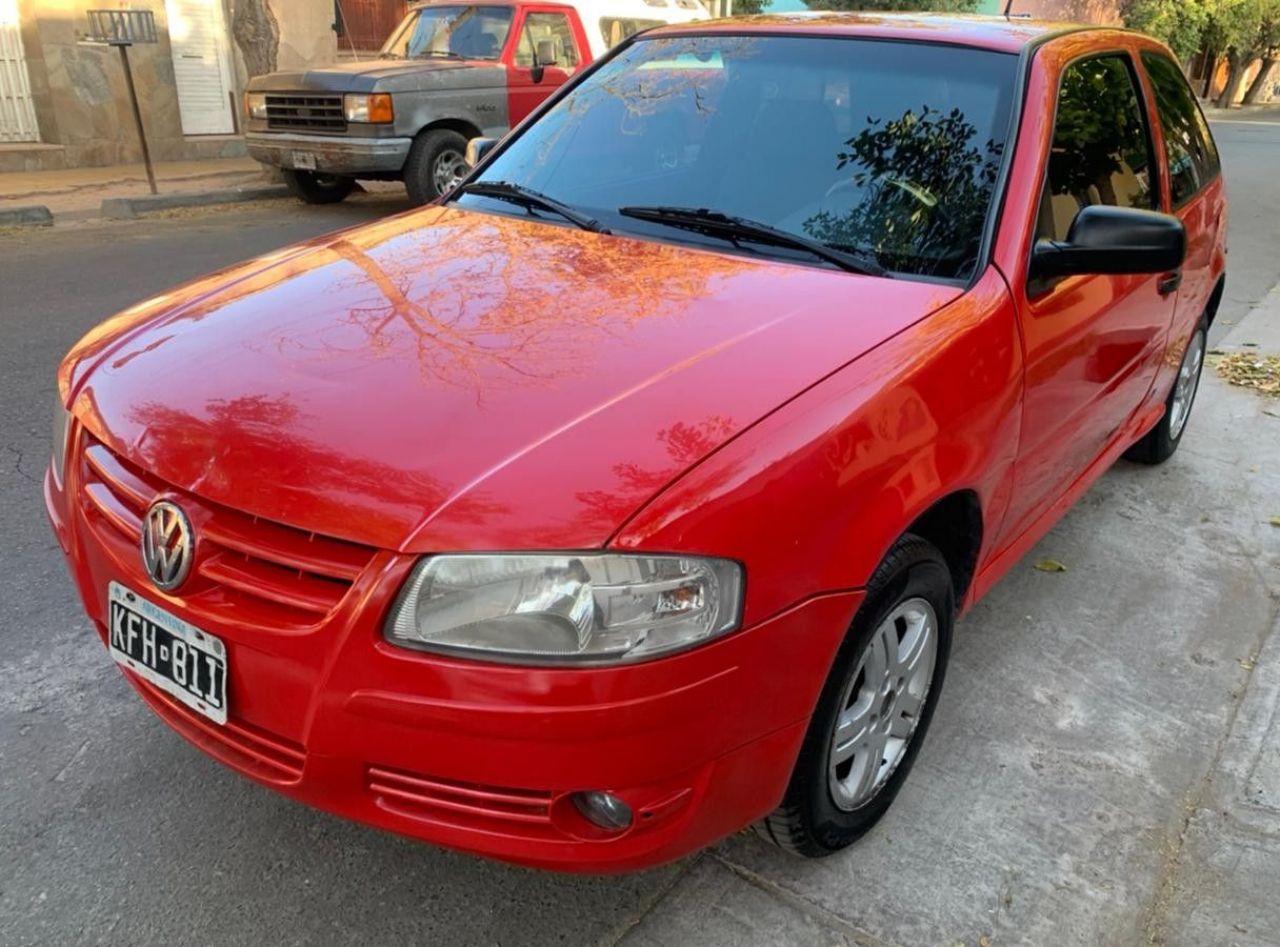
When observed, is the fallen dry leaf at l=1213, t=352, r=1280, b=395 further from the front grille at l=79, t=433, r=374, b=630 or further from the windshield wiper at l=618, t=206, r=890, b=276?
the front grille at l=79, t=433, r=374, b=630

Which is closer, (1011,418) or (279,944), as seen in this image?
(279,944)

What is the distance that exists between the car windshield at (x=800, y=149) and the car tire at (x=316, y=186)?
8.35 metres

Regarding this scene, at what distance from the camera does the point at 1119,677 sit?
3125mm

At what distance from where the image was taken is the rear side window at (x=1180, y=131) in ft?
12.6

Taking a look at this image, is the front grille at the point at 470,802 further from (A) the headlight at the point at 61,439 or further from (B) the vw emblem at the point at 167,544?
(A) the headlight at the point at 61,439

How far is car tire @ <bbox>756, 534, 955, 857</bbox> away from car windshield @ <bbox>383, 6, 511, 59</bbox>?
9.16 meters

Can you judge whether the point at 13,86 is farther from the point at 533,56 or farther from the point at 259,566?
the point at 259,566

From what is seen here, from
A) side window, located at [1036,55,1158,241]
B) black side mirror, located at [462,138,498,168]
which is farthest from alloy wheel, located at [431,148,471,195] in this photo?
A: side window, located at [1036,55,1158,241]

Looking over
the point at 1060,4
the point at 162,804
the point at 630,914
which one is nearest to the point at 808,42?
the point at 630,914

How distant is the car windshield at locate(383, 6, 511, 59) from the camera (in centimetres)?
1030

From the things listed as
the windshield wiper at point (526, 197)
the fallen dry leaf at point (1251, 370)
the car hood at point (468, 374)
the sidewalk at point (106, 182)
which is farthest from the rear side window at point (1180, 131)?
the sidewalk at point (106, 182)

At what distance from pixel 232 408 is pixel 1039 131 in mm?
2075

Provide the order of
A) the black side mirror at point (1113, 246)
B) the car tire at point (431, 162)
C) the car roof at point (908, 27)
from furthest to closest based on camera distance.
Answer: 1. the car tire at point (431, 162)
2. the car roof at point (908, 27)
3. the black side mirror at point (1113, 246)

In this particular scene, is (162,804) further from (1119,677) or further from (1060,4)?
(1060,4)
